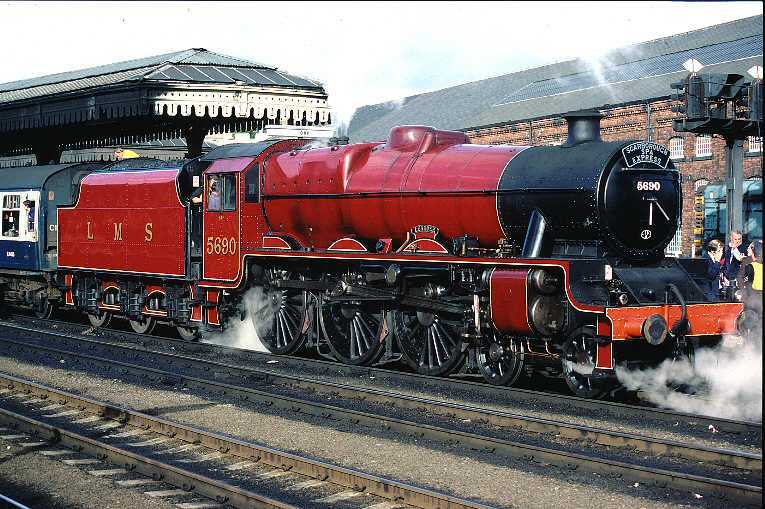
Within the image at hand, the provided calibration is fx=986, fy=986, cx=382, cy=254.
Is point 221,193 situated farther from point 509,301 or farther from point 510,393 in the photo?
point 510,393

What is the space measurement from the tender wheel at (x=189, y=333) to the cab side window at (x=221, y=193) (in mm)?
2765

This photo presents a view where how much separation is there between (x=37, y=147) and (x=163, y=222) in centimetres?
1115

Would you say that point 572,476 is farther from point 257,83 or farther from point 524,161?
point 257,83

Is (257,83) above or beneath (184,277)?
above

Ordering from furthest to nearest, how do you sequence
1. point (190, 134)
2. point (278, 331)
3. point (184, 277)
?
1. point (190, 134)
2. point (184, 277)
3. point (278, 331)

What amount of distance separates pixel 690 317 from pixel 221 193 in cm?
848

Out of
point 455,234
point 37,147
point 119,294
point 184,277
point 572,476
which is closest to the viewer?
point 572,476

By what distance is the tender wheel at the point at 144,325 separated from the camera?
1953 cm

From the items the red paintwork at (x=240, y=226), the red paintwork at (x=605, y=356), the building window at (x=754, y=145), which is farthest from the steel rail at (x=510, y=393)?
the building window at (x=754, y=145)

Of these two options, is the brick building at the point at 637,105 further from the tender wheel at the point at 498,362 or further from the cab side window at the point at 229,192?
the tender wheel at the point at 498,362

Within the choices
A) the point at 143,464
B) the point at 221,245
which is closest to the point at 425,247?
the point at 221,245

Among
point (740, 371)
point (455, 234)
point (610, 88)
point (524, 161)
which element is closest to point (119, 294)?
point (455, 234)

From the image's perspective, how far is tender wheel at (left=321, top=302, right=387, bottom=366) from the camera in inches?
577

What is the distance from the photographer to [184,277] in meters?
17.7
